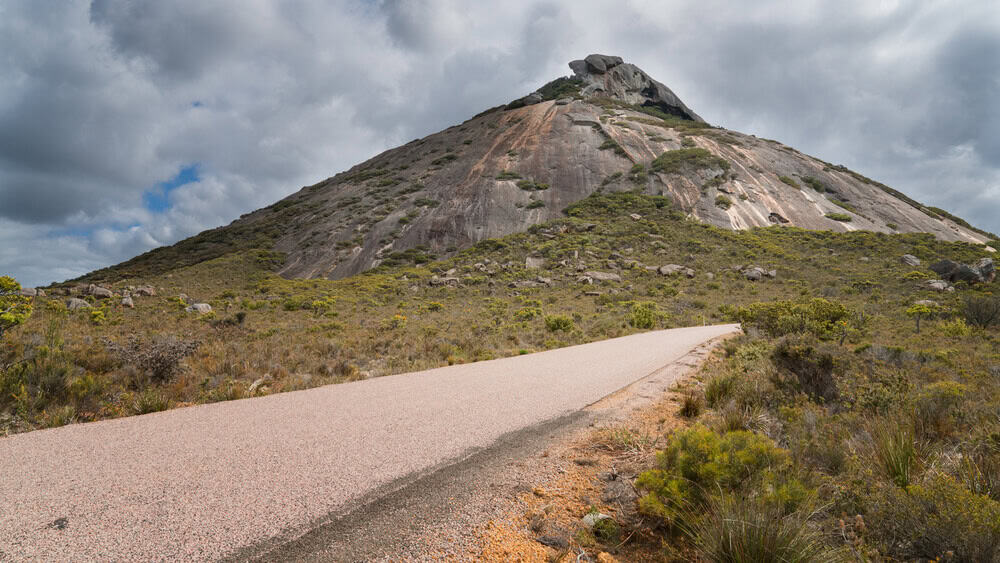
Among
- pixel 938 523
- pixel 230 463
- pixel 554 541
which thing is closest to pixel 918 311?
pixel 938 523

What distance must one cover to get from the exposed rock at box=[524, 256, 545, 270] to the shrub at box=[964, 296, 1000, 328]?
2187cm

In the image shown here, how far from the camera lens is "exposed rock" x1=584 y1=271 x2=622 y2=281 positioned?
2767cm

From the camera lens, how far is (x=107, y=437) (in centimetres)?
414

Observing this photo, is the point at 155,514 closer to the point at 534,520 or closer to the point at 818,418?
the point at 534,520

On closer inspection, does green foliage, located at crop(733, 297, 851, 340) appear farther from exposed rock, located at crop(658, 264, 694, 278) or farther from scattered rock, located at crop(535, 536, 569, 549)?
exposed rock, located at crop(658, 264, 694, 278)

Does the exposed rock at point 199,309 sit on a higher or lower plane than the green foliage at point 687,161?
lower

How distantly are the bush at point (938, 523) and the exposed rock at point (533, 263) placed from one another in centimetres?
2812

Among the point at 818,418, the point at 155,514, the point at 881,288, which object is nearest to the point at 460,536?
the point at 155,514

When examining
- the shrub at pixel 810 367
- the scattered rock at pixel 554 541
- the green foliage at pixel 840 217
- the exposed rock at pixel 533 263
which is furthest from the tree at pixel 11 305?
the green foliage at pixel 840 217

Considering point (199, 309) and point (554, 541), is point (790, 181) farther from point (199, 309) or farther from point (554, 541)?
point (199, 309)

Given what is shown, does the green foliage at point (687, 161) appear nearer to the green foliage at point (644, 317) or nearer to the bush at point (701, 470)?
the green foliage at point (644, 317)

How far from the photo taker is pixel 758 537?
7.36 feet

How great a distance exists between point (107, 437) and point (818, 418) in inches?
325

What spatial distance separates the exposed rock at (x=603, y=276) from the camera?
27.7 metres
